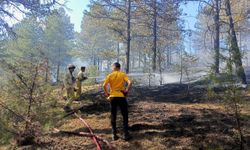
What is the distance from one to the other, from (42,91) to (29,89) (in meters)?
0.35

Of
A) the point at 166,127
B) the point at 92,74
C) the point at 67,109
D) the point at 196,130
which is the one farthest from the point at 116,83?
the point at 92,74

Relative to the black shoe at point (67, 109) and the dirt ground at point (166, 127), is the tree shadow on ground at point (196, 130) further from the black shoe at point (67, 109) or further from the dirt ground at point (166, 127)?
the black shoe at point (67, 109)

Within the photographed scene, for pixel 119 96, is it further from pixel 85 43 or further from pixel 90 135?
pixel 85 43

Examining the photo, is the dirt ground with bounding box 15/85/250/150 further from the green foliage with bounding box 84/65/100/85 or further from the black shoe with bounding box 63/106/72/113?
the green foliage with bounding box 84/65/100/85

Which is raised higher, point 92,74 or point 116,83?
point 92,74

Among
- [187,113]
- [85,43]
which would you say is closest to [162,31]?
[85,43]

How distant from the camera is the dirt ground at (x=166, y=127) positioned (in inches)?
333

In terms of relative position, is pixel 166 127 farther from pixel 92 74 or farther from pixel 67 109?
pixel 92 74

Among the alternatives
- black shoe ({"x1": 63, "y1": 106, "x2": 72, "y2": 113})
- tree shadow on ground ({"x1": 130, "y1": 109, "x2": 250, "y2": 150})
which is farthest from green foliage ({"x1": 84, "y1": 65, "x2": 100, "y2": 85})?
tree shadow on ground ({"x1": 130, "y1": 109, "x2": 250, "y2": 150})

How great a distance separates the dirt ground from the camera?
27.7 ft

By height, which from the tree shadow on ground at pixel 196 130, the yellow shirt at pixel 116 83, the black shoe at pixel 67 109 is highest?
the yellow shirt at pixel 116 83

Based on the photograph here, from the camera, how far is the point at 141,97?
50.5ft

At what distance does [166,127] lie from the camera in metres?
9.70

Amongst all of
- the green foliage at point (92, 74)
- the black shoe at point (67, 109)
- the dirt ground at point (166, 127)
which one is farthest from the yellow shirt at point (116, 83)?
the green foliage at point (92, 74)
